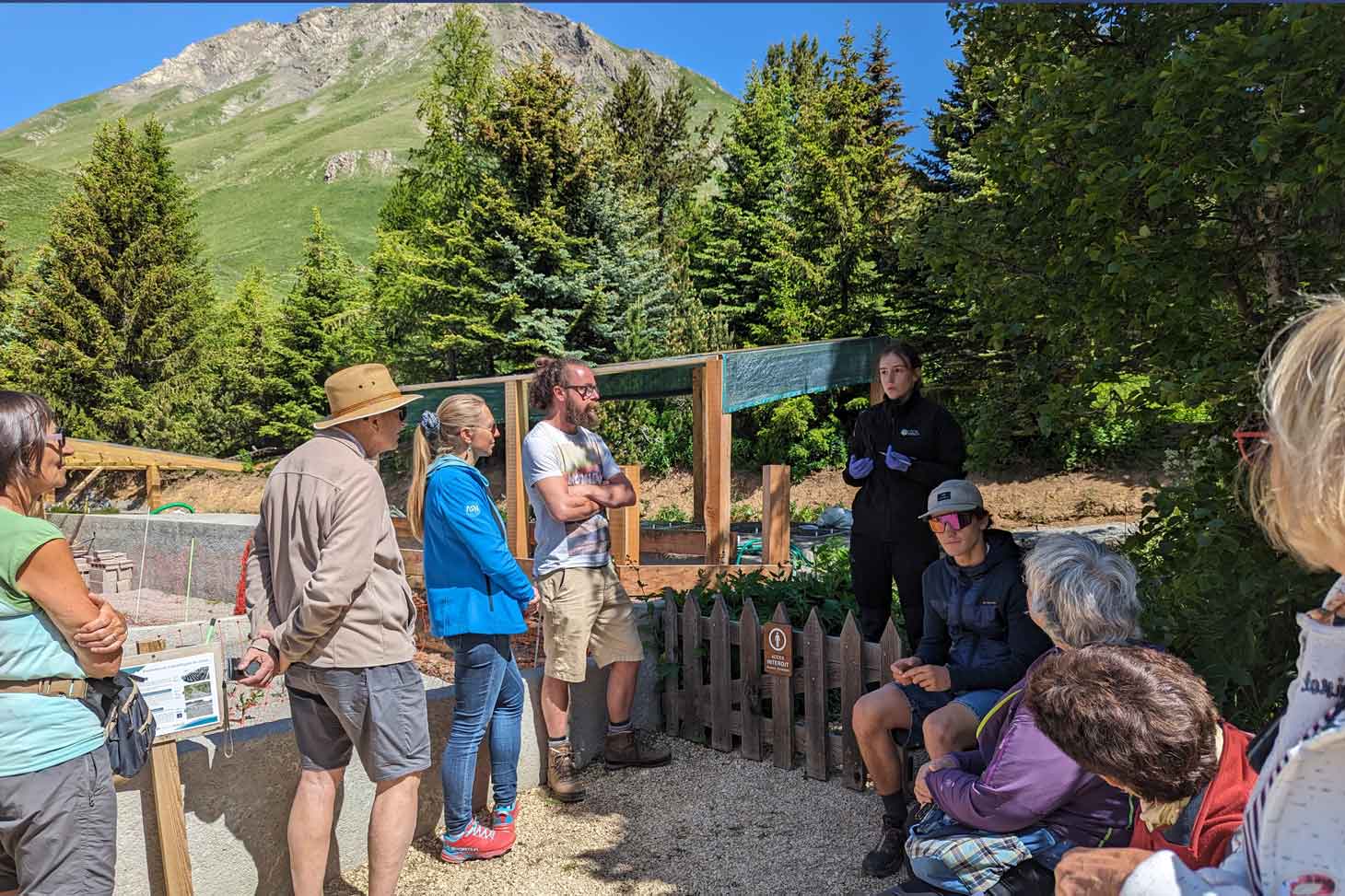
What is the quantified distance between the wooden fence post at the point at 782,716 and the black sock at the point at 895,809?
3.14 ft

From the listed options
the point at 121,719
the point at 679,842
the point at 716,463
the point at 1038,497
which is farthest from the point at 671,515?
the point at 121,719

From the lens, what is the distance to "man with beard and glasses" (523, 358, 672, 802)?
13.9 feet

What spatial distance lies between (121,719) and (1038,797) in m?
2.41

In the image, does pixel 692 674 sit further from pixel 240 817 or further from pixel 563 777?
pixel 240 817

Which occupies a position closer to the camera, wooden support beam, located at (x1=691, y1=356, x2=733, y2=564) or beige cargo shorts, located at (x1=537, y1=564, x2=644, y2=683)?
beige cargo shorts, located at (x1=537, y1=564, x2=644, y2=683)

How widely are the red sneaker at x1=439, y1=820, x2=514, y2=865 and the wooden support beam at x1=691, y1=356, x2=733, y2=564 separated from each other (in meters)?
4.28

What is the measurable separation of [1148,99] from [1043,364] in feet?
5.38

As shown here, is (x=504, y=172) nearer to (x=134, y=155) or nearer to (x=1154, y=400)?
(x=134, y=155)

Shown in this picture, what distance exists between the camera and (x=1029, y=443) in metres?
18.6

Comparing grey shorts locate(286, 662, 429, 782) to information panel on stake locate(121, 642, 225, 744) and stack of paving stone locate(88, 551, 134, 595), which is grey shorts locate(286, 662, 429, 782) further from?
stack of paving stone locate(88, 551, 134, 595)

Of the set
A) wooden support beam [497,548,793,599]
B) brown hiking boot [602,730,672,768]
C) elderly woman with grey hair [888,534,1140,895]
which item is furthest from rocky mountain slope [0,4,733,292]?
elderly woman with grey hair [888,534,1140,895]

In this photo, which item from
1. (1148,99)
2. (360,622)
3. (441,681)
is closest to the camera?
(360,622)

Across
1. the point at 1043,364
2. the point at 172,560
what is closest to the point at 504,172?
the point at 172,560

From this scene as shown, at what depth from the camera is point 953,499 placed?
3354mm
